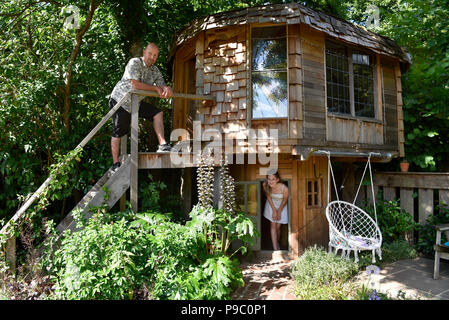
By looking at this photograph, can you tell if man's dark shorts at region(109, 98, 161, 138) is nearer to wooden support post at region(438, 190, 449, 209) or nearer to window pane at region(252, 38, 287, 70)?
window pane at region(252, 38, 287, 70)

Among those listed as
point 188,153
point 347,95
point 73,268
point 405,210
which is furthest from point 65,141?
point 405,210

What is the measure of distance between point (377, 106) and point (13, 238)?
22.5 feet

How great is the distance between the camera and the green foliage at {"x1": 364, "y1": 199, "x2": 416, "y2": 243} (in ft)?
20.3

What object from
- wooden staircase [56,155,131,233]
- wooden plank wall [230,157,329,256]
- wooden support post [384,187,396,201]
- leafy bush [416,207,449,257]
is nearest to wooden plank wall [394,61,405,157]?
wooden support post [384,187,396,201]

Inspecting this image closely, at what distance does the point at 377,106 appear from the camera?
6316mm

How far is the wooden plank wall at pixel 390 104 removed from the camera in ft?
20.9

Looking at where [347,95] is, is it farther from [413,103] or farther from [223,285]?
[223,285]

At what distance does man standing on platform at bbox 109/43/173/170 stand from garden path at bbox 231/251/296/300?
2.49m

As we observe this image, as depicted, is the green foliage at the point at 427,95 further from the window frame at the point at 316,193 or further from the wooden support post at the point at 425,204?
the window frame at the point at 316,193

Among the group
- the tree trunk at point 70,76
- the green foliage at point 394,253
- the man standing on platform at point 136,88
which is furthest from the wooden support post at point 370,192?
the tree trunk at point 70,76

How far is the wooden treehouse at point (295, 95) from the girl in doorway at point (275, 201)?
6.6 inches

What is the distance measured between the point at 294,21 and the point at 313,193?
3.29 metres

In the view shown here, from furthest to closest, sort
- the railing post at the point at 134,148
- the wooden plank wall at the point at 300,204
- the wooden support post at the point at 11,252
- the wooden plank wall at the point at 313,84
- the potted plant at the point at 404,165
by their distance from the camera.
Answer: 1. the potted plant at the point at 404,165
2. the wooden plank wall at the point at 300,204
3. the wooden plank wall at the point at 313,84
4. the railing post at the point at 134,148
5. the wooden support post at the point at 11,252
